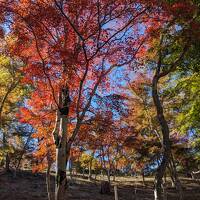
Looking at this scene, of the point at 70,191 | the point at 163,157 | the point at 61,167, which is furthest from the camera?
the point at 70,191

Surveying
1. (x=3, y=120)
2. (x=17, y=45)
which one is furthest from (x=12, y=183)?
(x=17, y=45)

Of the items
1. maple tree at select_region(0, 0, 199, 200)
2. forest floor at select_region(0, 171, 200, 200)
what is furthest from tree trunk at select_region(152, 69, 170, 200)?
forest floor at select_region(0, 171, 200, 200)

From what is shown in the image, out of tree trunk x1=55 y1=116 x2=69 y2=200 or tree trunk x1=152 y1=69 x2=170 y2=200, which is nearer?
tree trunk x1=55 y1=116 x2=69 y2=200

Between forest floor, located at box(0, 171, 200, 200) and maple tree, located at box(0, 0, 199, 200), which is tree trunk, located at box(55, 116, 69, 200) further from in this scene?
forest floor, located at box(0, 171, 200, 200)

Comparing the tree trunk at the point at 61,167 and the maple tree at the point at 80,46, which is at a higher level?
the maple tree at the point at 80,46

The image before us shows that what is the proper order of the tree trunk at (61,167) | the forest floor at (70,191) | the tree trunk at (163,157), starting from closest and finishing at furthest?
the tree trunk at (61,167)
the tree trunk at (163,157)
the forest floor at (70,191)

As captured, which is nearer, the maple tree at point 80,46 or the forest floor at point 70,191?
the maple tree at point 80,46

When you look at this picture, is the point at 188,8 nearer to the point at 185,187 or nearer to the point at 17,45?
the point at 17,45

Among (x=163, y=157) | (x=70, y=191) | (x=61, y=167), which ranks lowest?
(x=61, y=167)

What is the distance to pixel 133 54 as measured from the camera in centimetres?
1461

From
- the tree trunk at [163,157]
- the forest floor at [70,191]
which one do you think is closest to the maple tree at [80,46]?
the tree trunk at [163,157]

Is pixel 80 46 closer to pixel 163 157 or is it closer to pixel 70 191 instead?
pixel 163 157

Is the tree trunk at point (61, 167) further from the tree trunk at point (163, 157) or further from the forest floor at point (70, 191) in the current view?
the forest floor at point (70, 191)

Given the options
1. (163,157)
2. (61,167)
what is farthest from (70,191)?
(61,167)
